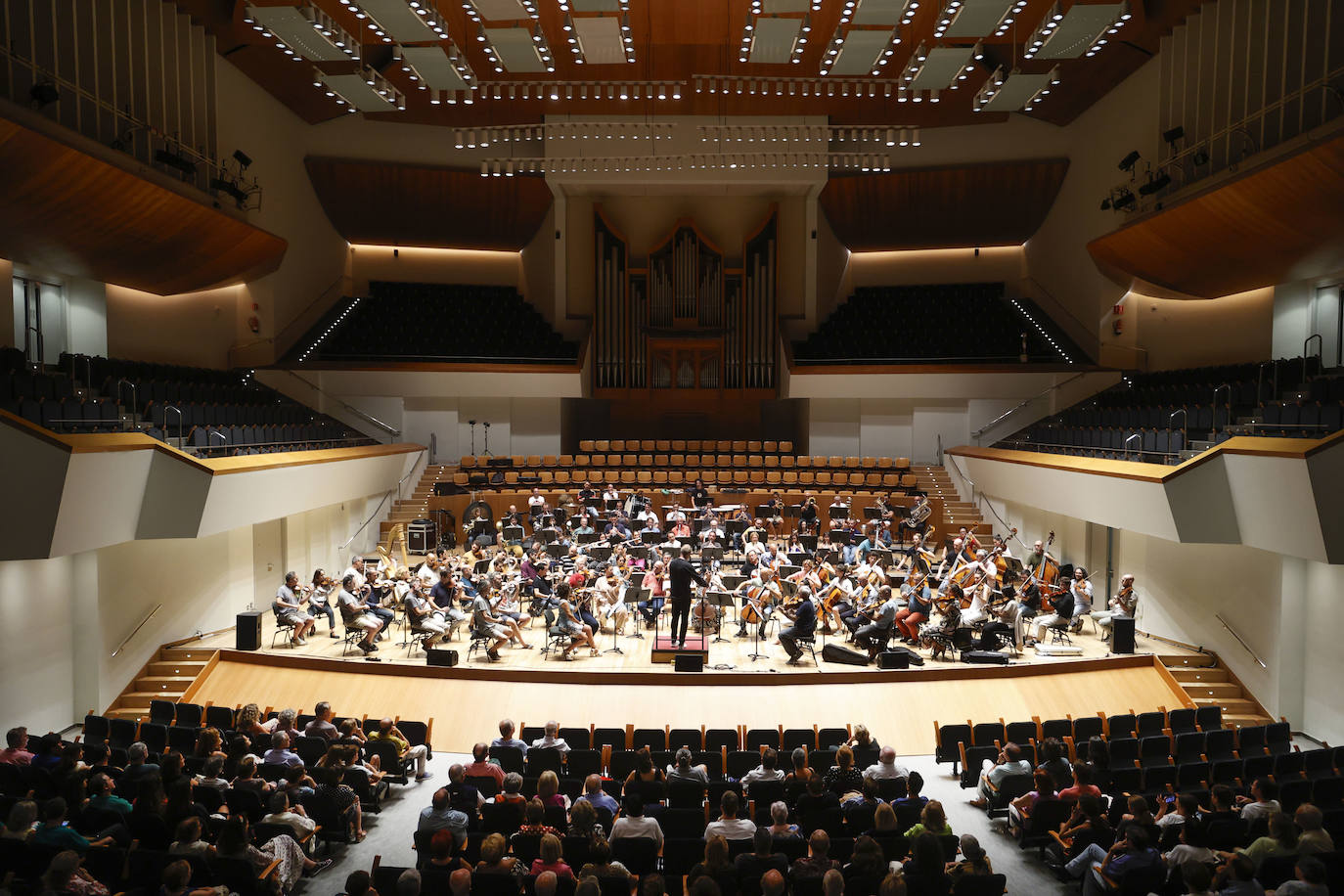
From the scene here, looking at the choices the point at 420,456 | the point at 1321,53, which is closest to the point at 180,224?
the point at 420,456

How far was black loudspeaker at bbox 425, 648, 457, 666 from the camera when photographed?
10.2m

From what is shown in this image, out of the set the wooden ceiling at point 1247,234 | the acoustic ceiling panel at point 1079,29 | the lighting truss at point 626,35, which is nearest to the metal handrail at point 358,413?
the lighting truss at point 626,35

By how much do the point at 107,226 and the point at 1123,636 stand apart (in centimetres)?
1445

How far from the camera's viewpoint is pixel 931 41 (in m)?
15.6

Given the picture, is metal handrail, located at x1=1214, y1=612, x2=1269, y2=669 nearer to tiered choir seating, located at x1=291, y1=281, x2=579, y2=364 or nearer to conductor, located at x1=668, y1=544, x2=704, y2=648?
conductor, located at x1=668, y1=544, x2=704, y2=648

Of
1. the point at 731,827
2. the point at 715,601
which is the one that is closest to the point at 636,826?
the point at 731,827

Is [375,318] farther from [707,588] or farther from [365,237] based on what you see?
[707,588]

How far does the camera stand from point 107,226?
12312 mm

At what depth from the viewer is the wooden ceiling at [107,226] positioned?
1041cm

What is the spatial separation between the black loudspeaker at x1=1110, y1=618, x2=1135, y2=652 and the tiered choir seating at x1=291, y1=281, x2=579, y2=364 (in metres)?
13.4

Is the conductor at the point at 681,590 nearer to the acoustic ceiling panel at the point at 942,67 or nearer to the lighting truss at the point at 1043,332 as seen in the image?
the acoustic ceiling panel at the point at 942,67

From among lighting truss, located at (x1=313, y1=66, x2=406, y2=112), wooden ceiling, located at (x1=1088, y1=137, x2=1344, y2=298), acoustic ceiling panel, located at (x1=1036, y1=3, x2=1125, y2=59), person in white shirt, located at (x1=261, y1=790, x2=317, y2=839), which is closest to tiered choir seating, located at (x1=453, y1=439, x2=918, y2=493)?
wooden ceiling, located at (x1=1088, y1=137, x2=1344, y2=298)

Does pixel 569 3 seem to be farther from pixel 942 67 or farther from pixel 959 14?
pixel 942 67

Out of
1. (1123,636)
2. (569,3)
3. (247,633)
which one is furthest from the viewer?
(569,3)
